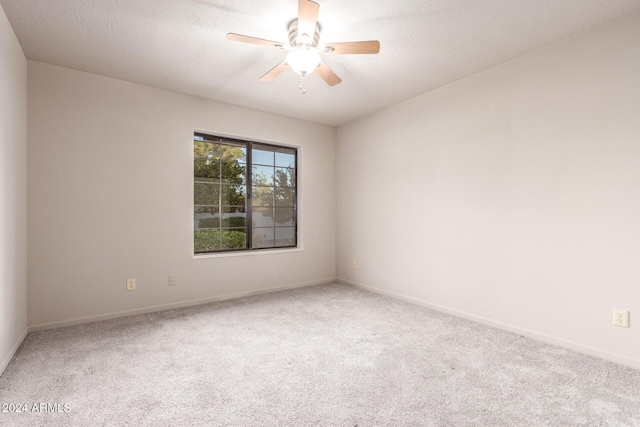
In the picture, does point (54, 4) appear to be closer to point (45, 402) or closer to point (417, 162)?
point (45, 402)

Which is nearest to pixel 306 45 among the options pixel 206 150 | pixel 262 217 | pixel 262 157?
pixel 206 150

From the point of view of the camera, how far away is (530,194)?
9.00 ft

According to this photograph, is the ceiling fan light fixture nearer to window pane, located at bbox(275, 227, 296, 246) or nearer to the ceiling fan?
the ceiling fan

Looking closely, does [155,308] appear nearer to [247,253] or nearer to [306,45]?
[247,253]

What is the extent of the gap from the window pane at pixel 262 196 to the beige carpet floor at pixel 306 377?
1.70 meters

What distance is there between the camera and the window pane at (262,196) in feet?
14.2

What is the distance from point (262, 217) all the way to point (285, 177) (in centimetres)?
68

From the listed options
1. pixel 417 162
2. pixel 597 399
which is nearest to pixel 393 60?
pixel 417 162

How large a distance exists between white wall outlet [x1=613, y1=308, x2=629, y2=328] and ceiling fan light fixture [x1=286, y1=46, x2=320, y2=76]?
2.79 meters

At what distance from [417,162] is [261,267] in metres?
2.38

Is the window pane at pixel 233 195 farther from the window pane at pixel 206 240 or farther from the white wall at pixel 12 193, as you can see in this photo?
the white wall at pixel 12 193

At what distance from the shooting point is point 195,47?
2.64m

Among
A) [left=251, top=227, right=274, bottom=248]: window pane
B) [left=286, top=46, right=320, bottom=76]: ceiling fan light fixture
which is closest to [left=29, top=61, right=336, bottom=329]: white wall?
[left=251, top=227, right=274, bottom=248]: window pane

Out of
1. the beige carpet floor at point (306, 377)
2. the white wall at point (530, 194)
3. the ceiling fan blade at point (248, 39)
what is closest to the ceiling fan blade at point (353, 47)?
the ceiling fan blade at point (248, 39)
